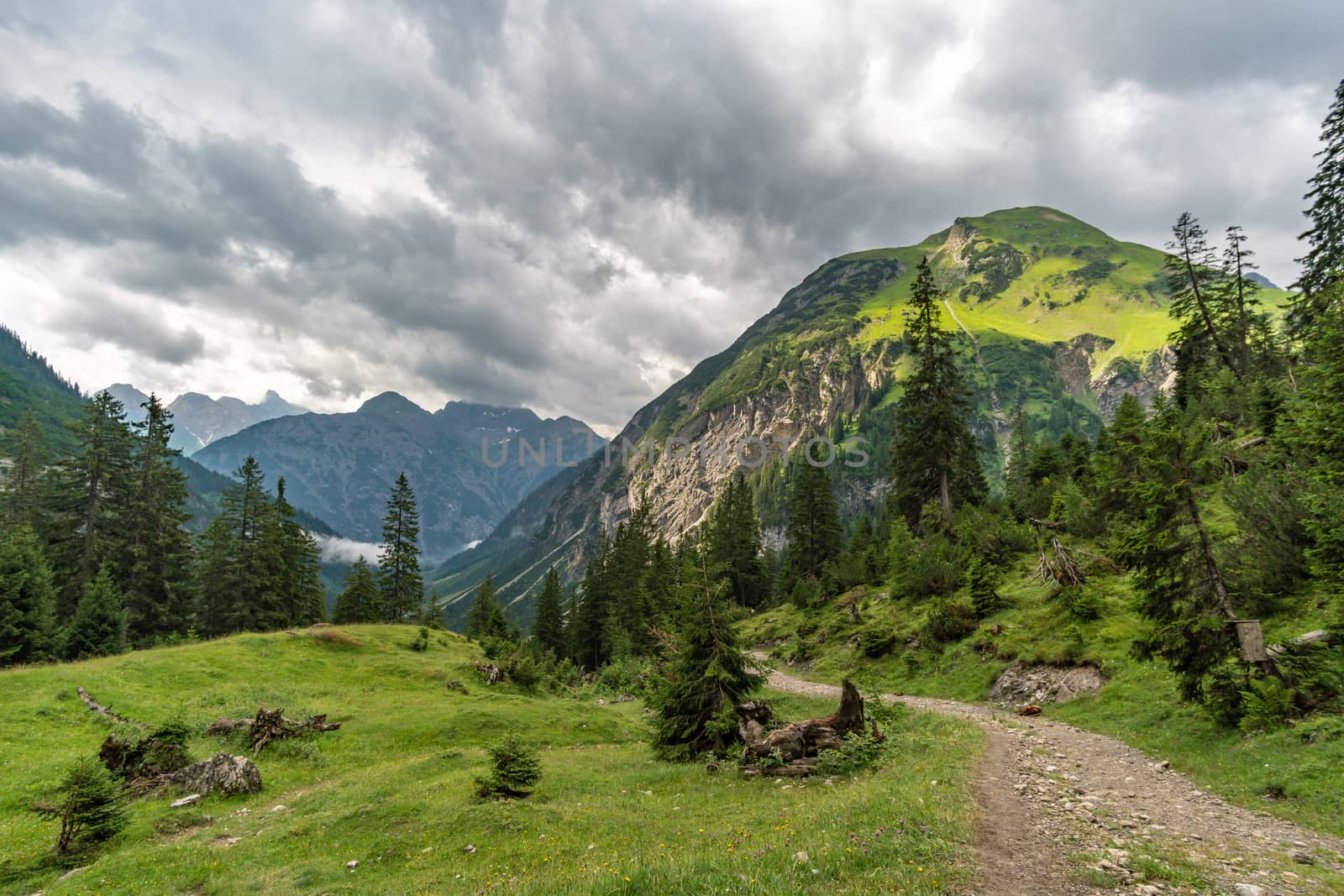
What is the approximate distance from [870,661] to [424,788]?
89.5 feet

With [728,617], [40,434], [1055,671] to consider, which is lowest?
[1055,671]

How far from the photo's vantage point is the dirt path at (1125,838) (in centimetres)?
737

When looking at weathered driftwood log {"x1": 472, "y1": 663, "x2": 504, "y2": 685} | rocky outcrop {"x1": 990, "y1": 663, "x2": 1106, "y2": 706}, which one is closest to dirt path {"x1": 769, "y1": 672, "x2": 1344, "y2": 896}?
rocky outcrop {"x1": 990, "y1": 663, "x2": 1106, "y2": 706}

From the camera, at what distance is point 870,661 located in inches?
1369

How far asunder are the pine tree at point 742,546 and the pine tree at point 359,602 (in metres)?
47.3

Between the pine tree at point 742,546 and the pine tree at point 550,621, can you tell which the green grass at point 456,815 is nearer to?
the pine tree at point 550,621

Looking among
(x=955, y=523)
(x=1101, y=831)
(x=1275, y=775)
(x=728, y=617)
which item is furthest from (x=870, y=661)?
(x=1101, y=831)

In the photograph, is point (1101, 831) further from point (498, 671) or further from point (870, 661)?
point (498, 671)

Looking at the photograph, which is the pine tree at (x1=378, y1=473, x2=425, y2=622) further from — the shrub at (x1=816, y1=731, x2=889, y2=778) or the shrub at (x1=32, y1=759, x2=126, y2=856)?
the shrub at (x1=816, y1=731, x2=889, y2=778)

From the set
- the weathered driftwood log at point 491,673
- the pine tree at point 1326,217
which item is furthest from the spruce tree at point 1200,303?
the weathered driftwood log at point 491,673

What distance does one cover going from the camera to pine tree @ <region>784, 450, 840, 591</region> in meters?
69.6

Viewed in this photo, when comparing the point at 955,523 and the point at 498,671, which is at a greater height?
the point at 955,523

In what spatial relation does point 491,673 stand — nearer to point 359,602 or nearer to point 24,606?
point 24,606

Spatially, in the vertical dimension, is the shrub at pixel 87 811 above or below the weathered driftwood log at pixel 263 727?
above
